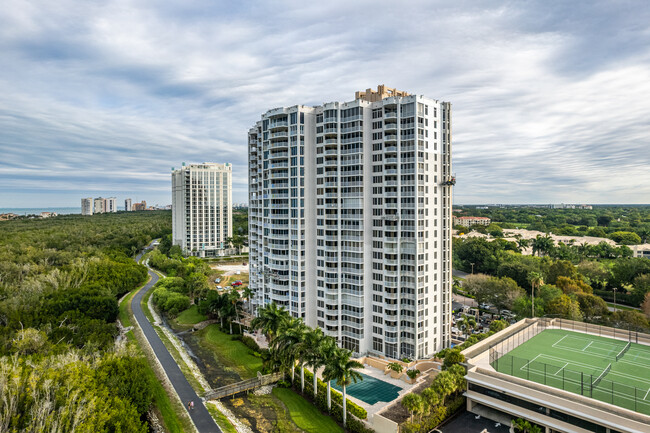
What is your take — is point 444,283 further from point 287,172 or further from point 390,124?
point 287,172

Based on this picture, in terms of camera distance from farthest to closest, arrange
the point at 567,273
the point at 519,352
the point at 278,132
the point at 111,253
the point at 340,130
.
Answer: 1. the point at 111,253
2. the point at 567,273
3. the point at 278,132
4. the point at 340,130
5. the point at 519,352

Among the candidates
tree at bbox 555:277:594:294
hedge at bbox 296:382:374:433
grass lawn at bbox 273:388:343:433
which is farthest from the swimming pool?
tree at bbox 555:277:594:294

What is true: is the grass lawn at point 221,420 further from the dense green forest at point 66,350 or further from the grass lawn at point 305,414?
the dense green forest at point 66,350

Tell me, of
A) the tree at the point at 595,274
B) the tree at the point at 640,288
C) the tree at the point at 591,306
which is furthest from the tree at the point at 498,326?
the tree at the point at 595,274

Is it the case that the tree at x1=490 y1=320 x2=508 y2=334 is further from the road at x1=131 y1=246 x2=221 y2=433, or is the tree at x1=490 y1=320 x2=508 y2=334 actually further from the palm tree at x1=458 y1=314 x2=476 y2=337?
the road at x1=131 y1=246 x2=221 y2=433

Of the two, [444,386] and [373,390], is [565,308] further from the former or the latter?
[373,390]

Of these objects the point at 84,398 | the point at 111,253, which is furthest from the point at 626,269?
the point at 111,253
